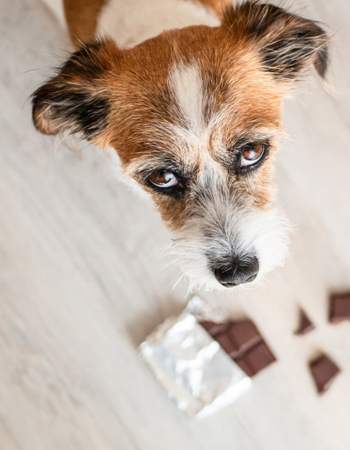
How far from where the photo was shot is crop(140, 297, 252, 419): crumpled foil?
196 centimetres

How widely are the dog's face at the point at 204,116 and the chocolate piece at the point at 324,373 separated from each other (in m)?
0.83

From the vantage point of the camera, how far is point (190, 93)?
3.85ft

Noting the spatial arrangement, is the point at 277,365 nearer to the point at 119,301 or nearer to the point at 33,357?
the point at 119,301

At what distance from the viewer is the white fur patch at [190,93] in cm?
118

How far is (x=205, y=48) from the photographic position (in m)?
1.24

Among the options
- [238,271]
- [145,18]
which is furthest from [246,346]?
[145,18]

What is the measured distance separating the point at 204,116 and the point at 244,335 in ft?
3.92

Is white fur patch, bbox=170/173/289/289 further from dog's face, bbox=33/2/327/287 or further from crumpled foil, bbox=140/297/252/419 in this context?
crumpled foil, bbox=140/297/252/419

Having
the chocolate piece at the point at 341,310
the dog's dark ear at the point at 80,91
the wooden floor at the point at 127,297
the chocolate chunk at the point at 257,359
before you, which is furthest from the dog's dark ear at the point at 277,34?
the chocolate chunk at the point at 257,359

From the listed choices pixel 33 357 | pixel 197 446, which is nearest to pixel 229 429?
pixel 197 446

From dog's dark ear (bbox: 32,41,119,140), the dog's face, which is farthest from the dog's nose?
dog's dark ear (bbox: 32,41,119,140)

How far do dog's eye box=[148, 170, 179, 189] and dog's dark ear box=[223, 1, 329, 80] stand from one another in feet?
1.63

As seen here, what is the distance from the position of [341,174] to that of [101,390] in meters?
1.66

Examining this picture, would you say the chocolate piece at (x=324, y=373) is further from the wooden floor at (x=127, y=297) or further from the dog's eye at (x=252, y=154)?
the dog's eye at (x=252, y=154)
